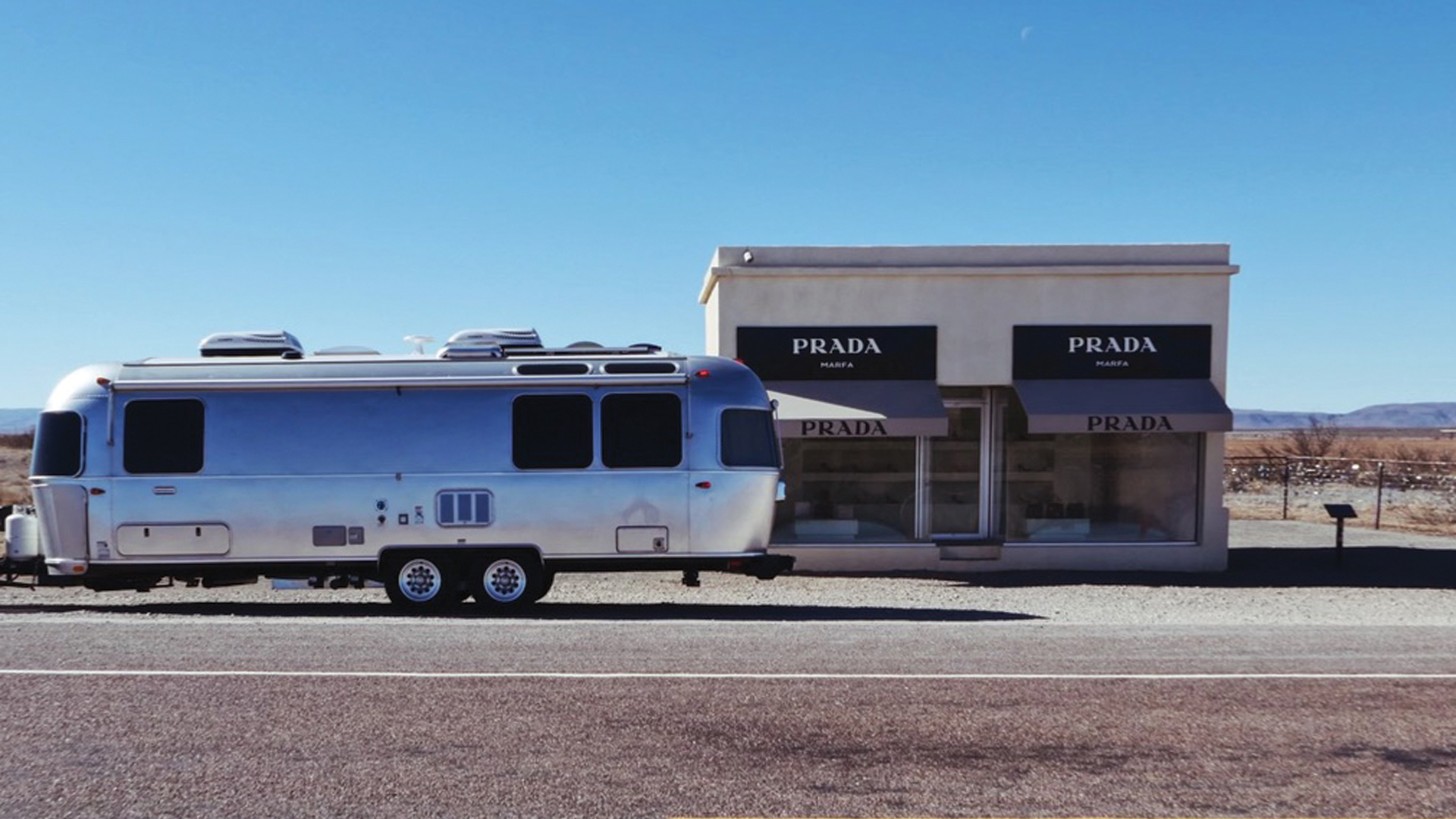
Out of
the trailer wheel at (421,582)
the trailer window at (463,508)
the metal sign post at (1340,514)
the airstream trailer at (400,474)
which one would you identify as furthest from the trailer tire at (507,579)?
the metal sign post at (1340,514)

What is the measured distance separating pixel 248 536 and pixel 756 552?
212 inches

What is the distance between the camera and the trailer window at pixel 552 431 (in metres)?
13.0

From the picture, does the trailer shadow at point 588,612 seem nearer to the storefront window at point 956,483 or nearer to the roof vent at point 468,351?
the roof vent at point 468,351

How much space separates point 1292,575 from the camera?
18.0 metres

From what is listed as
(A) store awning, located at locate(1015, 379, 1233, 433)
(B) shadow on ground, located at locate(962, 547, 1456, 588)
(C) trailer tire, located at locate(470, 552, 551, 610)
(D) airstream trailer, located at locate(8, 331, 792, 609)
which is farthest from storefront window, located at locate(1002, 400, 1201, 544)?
(C) trailer tire, located at locate(470, 552, 551, 610)

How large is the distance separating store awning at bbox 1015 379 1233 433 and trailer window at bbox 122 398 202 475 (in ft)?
37.2

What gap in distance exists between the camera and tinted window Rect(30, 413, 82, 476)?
12789mm

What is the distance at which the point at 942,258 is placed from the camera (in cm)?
1872

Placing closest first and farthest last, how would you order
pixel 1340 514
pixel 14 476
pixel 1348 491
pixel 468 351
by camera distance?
1. pixel 468 351
2. pixel 1340 514
3. pixel 1348 491
4. pixel 14 476

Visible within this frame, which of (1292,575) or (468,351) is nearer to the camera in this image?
(468,351)

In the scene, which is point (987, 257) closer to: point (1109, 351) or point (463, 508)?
point (1109, 351)

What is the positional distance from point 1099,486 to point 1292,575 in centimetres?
302

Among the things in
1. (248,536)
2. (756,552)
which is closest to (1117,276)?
→ (756,552)

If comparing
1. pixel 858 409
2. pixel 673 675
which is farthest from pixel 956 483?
pixel 673 675
